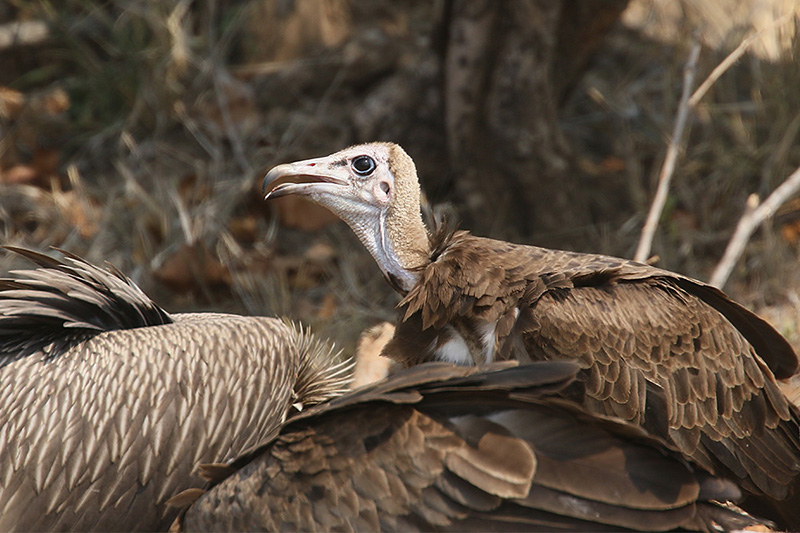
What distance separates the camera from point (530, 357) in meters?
2.63

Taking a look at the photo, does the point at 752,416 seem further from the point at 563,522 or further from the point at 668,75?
the point at 668,75

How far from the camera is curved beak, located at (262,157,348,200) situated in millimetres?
2980

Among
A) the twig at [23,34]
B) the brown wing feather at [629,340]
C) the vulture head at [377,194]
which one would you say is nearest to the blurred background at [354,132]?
the twig at [23,34]

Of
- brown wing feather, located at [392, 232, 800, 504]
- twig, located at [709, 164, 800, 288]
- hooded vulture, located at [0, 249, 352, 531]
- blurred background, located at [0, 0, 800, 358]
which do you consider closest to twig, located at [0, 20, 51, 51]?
blurred background, located at [0, 0, 800, 358]

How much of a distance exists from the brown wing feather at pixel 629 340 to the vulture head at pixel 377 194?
0.44ft

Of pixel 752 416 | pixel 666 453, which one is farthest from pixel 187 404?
pixel 752 416

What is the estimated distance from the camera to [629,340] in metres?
2.65

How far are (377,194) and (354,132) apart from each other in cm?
268

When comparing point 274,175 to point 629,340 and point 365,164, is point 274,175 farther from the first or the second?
point 629,340

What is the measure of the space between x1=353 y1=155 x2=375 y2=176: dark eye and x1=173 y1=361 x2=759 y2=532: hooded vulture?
98 centimetres

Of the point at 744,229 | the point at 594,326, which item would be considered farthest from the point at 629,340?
the point at 744,229

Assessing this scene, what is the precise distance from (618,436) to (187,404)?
55.6 inches

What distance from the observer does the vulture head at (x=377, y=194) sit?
9.84 ft

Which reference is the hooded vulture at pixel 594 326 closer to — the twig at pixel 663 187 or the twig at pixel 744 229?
the twig at pixel 744 229
